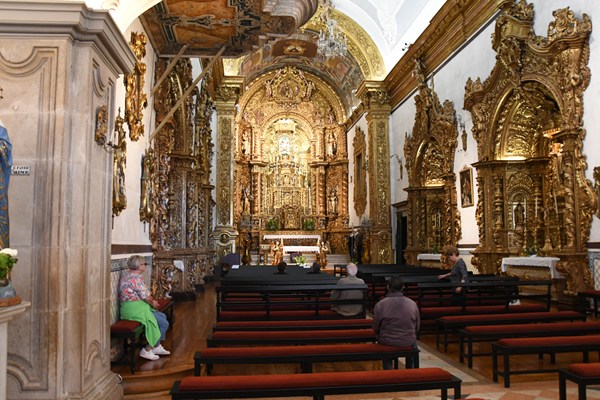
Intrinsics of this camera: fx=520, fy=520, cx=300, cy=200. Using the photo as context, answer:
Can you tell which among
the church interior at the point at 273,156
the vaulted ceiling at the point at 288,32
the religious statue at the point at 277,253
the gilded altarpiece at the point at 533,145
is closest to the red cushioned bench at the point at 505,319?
the church interior at the point at 273,156

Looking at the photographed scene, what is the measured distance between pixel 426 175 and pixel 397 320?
1467 cm

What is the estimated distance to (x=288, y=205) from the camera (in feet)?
96.6

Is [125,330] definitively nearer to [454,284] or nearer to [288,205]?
[454,284]

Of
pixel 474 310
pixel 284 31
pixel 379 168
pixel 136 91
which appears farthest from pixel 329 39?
pixel 474 310

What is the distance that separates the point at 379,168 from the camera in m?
22.7

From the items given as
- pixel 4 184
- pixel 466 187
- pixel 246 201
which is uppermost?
pixel 246 201

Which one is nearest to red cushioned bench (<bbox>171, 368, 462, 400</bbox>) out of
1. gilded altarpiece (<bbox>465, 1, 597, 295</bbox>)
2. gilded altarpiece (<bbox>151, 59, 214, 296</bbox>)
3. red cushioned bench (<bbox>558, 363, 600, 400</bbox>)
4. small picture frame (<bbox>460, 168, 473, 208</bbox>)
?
red cushioned bench (<bbox>558, 363, 600, 400</bbox>)

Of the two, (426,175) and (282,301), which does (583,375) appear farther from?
(426,175)

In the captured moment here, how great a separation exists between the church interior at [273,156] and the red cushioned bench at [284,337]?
2.22 ft

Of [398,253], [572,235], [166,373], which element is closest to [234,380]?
[166,373]

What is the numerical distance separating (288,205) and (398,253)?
9107mm

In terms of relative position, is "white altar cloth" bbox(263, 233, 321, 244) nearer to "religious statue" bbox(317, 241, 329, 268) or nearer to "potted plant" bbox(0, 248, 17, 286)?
"religious statue" bbox(317, 241, 329, 268)

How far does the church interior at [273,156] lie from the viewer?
4.32 m

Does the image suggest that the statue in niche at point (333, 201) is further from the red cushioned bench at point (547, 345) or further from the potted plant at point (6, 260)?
the potted plant at point (6, 260)
